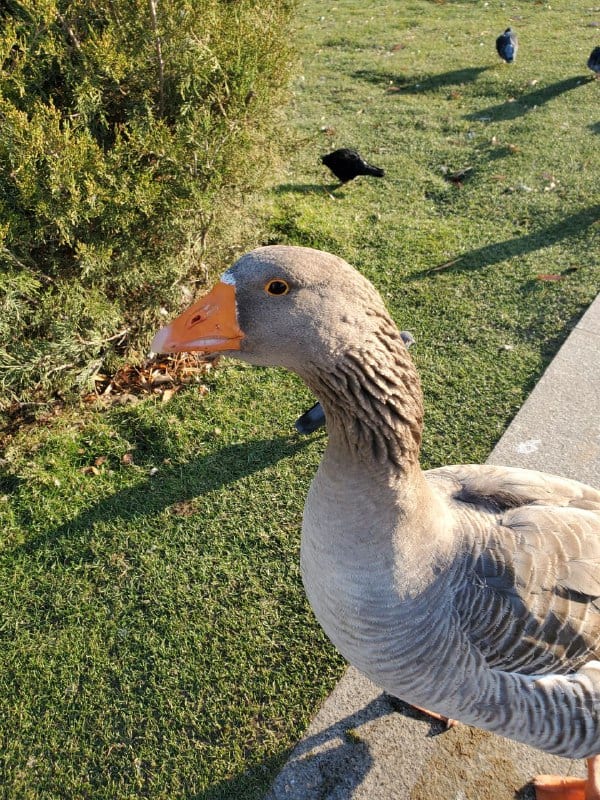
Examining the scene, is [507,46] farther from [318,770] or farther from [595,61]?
[318,770]

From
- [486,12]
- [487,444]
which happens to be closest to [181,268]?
[487,444]

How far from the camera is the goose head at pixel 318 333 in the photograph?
1981mm

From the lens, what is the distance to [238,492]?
172 inches

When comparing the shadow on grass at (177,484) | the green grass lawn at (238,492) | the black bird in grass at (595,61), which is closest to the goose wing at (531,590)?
the green grass lawn at (238,492)

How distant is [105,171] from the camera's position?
3961 millimetres

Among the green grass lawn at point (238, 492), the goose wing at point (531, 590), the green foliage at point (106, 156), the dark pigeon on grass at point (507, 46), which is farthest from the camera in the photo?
the dark pigeon on grass at point (507, 46)

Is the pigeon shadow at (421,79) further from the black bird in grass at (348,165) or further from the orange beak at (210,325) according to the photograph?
the orange beak at (210,325)

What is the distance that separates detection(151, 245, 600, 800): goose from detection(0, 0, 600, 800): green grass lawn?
3.98 ft

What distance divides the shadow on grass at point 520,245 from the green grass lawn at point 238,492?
0.03 meters

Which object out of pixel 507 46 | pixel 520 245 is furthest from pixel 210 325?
pixel 507 46

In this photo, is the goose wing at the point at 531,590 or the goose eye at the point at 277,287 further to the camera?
the goose wing at the point at 531,590

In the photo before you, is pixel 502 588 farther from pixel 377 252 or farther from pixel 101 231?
pixel 377 252

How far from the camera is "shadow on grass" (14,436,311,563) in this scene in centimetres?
415

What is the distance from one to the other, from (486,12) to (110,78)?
1325 centimetres
